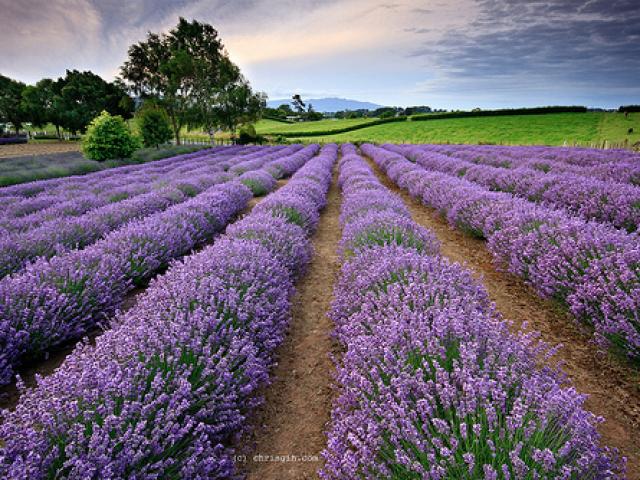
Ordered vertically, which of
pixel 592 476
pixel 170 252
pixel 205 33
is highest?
pixel 205 33

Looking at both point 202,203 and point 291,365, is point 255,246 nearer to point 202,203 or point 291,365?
point 291,365

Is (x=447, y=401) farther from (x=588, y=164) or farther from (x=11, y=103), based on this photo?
(x=11, y=103)

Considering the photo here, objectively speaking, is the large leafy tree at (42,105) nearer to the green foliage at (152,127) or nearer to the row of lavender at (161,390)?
the green foliage at (152,127)

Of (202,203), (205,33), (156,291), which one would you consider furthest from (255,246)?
(205,33)

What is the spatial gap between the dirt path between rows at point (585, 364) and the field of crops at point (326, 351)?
0.06ft

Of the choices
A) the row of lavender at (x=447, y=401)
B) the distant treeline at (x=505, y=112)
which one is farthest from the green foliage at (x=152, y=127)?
the distant treeline at (x=505, y=112)

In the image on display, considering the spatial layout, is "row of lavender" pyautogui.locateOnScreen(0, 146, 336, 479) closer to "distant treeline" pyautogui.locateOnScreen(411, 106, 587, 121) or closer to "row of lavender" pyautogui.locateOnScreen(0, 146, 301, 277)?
"row of lavender" pyautogui.locateOnScreen(0, 146, 301, 277)

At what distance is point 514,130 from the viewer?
35.5 metres

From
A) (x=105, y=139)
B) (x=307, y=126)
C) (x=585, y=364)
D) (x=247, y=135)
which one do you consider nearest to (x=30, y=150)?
(x=247, y=135)

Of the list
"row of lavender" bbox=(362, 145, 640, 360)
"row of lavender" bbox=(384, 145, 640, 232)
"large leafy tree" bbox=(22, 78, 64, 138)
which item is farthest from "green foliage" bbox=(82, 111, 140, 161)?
"large leafy tree" bbox=(22, 78, 64, 138)

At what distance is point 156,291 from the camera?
104 inches

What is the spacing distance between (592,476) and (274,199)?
531cm

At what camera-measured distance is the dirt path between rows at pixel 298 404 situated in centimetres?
207

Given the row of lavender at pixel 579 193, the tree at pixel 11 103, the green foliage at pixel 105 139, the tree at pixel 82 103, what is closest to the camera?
the row of lavender at pixel 579 193
